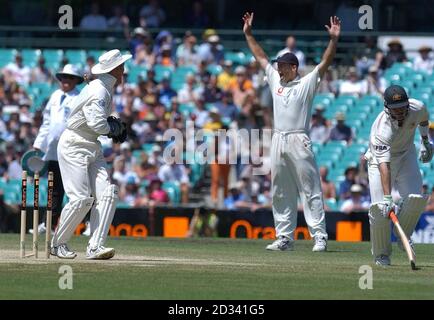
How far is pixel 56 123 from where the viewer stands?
18938 mm

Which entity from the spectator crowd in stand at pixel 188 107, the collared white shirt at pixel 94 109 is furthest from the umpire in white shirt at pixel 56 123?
the spectator crowd in stand at pixel 188 107

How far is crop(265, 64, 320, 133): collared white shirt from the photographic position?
54.7 ft

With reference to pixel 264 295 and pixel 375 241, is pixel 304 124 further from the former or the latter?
pixel 264 295

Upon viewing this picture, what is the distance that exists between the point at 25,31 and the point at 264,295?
22.8 meters

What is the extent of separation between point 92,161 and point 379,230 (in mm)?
3110

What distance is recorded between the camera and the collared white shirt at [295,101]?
16.7 meters

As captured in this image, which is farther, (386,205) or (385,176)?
(385,176)

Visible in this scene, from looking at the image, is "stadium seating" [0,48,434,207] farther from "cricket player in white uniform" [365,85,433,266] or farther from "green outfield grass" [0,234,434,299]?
"cricket player in white uniform" [365,85,433,266]

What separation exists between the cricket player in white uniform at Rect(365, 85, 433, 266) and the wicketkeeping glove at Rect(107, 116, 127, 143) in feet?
→ 8.59

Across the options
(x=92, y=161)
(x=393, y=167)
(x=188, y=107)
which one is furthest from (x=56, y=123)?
(x=188, y=107)

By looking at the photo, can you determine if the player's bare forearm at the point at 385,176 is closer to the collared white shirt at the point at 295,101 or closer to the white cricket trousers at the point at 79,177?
the collared white shirt at the point at 295,101

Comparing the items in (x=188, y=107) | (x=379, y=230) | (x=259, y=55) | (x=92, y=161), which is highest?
(x=259, y=55)

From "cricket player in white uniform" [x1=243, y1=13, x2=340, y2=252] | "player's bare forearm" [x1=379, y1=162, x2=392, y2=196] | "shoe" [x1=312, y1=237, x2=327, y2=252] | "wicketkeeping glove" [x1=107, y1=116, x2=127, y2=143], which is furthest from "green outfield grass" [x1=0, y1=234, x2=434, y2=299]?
"wicketkeeping glove" [x1=107, y1=116, x2=127, y2=143]

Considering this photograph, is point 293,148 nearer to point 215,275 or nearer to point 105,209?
point 105,209
